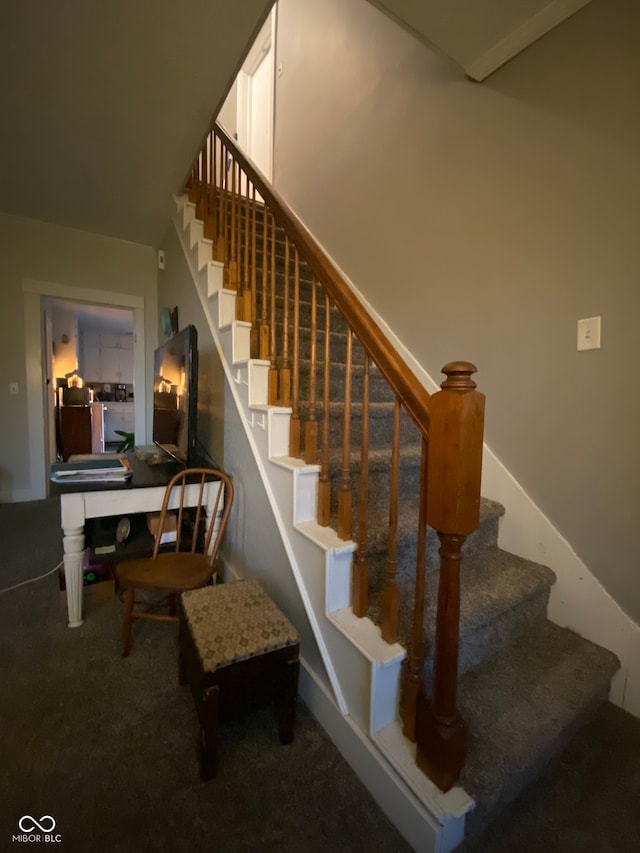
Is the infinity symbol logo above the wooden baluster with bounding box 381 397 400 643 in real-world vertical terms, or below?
below

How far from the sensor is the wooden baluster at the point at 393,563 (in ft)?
3.12

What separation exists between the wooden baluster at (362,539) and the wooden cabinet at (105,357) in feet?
26.0

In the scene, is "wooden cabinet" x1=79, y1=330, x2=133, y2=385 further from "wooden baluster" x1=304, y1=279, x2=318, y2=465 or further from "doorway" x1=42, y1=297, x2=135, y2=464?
"wooden baluster" x1=304, y1=279, x2=318, y2=465

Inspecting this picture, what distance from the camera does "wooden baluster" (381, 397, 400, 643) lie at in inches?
37.5

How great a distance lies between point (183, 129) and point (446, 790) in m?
3.02

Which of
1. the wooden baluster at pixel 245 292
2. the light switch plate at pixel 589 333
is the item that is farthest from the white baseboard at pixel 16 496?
the light switch plate at pixel 589 333

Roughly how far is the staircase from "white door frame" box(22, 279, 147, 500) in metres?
2.29

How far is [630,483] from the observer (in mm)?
1213

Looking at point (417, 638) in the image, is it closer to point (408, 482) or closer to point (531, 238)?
point (408, 482)

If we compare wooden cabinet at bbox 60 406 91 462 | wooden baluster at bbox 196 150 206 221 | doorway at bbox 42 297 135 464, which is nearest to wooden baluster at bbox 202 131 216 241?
wooden baluster at bbox 196 150 206 221

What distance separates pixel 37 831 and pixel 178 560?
2.75ft

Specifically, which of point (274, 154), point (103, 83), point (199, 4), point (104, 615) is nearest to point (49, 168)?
point (103, 83)

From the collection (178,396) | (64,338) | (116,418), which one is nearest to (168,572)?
(178,396)

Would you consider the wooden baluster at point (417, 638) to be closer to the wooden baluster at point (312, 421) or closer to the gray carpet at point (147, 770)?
the gray carpet at point (147, 770)
